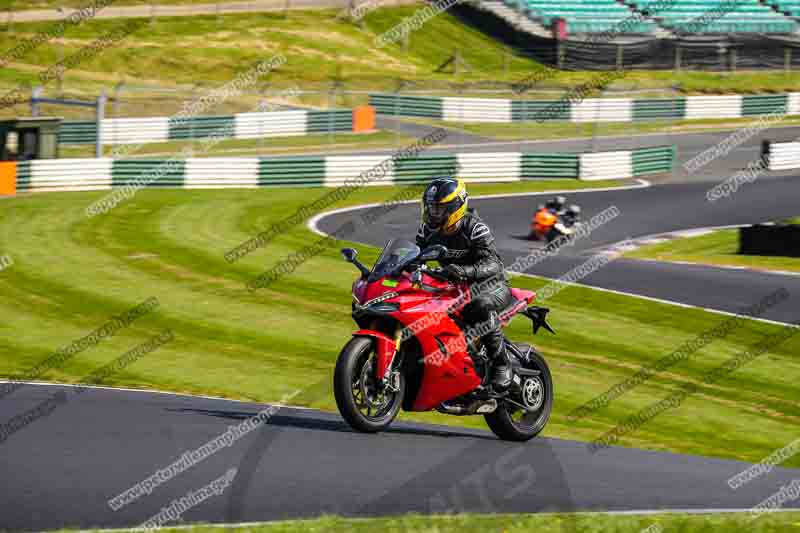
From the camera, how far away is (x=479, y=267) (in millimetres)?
10492

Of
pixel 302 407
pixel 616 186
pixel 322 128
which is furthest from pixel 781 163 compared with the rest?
pixel 302 407

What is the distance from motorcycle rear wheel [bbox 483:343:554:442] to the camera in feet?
36.6

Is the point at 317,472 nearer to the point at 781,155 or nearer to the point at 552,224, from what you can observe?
the point at 552,224

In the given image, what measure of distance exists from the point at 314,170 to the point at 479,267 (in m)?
25.2

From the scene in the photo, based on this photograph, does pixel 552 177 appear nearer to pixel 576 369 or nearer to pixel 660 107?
pixel 660 107

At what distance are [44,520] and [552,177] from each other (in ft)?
103

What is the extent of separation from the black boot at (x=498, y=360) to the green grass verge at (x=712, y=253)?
1547 cm

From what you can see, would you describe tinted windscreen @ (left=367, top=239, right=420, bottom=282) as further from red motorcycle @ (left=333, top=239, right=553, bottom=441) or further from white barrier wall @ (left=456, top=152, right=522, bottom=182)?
white barrier wall @ (left=456, top=152, right=522, bottom=182)

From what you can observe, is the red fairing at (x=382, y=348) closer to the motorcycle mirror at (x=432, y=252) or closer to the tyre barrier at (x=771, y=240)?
the motorcycle mirror at (x=432, y=252)

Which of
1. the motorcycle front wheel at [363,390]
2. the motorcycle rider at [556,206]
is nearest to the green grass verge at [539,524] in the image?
the motorcycle front wheel at [363,390]

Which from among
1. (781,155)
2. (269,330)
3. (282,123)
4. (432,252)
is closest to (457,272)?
(432,252)

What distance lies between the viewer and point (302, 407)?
1314cm

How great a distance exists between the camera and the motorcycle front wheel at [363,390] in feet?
32.5

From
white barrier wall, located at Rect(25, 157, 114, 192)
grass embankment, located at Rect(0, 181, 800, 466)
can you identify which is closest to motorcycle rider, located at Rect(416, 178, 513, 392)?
grass embankment, located at Rect(0, 181, 800, 466)
